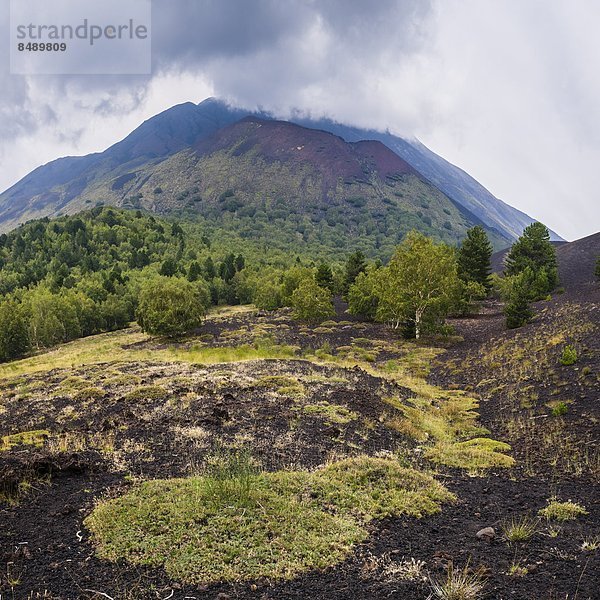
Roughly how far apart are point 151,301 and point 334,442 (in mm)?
44994

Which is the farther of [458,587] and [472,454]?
[472,454]

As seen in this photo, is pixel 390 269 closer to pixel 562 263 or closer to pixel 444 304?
pixel 444 304

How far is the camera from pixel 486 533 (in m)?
9.03

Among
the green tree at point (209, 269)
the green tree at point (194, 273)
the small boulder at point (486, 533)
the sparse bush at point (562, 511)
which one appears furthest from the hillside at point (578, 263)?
the green tree at point (209, 269)

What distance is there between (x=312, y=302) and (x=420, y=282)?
61.2ft

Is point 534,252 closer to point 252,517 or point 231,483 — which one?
point 231,483

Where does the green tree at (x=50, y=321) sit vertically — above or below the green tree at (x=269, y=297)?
below

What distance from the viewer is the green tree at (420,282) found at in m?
43.4

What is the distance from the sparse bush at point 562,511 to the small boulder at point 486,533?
1.85 metres

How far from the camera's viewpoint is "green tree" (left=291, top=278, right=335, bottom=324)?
58.7m

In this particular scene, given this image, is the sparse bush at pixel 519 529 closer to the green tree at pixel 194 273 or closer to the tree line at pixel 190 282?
the tree line at pixel 190 282

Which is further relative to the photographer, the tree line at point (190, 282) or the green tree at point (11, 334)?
the green tree at point (11, 334)

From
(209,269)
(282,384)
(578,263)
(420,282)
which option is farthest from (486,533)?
(209,269)

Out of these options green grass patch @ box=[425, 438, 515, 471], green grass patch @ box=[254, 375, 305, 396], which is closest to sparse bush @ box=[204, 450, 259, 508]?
green grass patch @ box=[425, 438, 515, 471]
